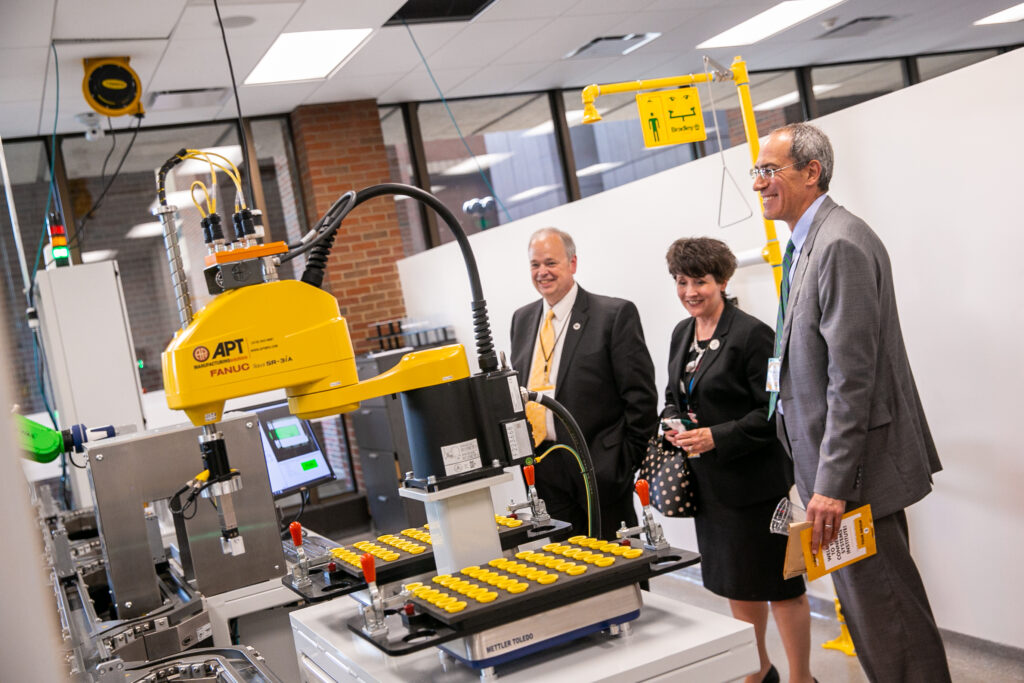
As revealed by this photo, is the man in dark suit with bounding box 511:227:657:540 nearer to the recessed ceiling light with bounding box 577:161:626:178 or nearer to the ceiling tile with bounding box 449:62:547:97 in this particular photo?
the ceiling tile with bounding box 449:62:547:97

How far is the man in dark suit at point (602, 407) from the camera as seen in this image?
2.61m

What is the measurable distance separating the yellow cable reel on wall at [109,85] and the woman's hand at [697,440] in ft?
11.9

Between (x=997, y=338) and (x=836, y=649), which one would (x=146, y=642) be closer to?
→ (x=836, y=649)

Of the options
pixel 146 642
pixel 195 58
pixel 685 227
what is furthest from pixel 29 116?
pixel 146 642

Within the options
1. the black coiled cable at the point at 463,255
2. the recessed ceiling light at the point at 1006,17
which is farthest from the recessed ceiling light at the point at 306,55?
the recessed ceiling light at the point at 1006,17

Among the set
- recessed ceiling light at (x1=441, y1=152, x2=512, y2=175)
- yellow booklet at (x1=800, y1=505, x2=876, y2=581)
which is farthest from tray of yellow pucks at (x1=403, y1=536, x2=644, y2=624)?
recessed ceiling light at (x1=441, y1=152, x2=512, y2=175)

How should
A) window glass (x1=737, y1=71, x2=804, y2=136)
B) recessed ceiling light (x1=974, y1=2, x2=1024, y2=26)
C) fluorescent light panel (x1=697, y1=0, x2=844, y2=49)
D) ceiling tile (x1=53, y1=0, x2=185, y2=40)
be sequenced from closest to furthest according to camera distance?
ceiling tile (x1=53, y1=0, x2=185, y2=40) → fluorescent light panel (x1=697, y1=0, x2=844, y2=49) → recessed ceiling light (x1=974, y1=2, x2=1024, y2=26) → window glass (x1=737, y1=71, x2=804, y2=136)

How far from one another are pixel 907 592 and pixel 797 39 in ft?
19.8

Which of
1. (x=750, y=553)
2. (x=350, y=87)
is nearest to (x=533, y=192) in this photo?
(x=350, y=87)

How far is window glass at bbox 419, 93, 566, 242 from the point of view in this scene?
22.9 ft

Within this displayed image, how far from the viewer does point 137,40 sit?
176 inches

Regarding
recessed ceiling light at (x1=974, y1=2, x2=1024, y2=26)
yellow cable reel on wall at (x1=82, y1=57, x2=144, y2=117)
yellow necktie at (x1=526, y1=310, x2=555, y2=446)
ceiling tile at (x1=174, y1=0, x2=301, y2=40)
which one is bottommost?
yellow necktie at (x1=526, y1=310, x2=555, y2=446)

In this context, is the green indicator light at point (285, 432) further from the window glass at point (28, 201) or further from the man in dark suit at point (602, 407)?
the window glass at point (28, 201)

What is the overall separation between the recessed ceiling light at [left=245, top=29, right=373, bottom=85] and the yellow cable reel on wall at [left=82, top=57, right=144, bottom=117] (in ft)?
2.56
